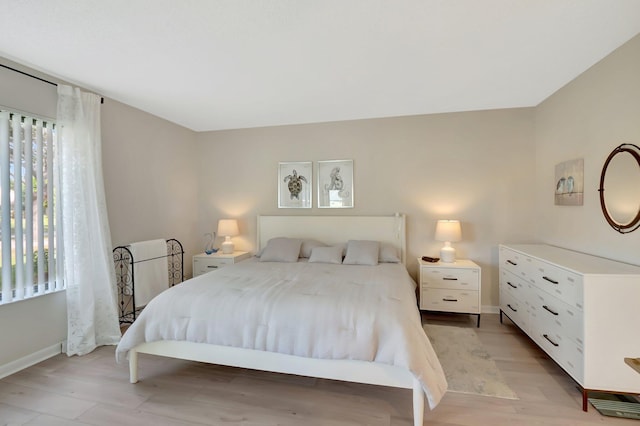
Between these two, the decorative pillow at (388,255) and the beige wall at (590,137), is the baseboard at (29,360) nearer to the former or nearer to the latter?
the decorative pillow at (388,255)

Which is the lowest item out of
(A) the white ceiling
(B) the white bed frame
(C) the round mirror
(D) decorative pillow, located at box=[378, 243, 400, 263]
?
(B) the white bed frame

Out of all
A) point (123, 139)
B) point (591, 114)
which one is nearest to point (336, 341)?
point (591, 114)

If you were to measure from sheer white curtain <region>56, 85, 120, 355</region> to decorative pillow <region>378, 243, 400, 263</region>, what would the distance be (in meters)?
2.93

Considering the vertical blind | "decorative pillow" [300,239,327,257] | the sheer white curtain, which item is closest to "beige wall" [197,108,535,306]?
"decorative pillow" [300,239,327,257]

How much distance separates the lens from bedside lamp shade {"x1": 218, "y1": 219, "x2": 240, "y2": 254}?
3.91 metres

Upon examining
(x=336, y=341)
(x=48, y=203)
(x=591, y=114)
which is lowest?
(x=336, y=341)

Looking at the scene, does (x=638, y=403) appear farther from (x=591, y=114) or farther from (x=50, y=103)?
(x=50, y=103)

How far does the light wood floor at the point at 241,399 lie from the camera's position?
5.58ft

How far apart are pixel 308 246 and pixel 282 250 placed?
0.36 metres

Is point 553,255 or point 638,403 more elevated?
point 553,255

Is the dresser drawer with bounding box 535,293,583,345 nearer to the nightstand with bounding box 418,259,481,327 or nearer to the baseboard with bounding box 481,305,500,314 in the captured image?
the nightstand with bounding box 418,259,481,327

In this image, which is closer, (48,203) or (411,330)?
(411,330)

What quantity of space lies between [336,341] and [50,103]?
10.6 ft

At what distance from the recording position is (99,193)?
2688 mm
